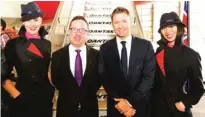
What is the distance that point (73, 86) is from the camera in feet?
8.82

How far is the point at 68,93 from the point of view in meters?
2.70

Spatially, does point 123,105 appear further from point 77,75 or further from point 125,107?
point 77,75

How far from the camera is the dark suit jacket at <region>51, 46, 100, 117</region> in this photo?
2.69 m

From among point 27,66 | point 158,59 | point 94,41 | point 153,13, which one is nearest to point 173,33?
point 158,59

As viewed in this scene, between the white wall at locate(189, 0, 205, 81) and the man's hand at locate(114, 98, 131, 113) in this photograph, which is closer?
the man's hand at locate(114, 98, 131, 113)

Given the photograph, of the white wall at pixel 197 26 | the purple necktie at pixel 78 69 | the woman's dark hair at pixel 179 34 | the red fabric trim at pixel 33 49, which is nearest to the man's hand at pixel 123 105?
the purple necktie at pixel 78 69

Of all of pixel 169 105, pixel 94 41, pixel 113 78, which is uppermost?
pixel 94 41

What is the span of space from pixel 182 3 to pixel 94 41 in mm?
1126

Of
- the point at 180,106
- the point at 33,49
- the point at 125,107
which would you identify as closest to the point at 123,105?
the point at 125,107

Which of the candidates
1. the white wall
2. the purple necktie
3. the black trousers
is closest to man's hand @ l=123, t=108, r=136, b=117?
the black trousers

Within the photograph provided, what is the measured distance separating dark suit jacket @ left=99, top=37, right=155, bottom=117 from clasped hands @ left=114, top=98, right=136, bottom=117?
36mm

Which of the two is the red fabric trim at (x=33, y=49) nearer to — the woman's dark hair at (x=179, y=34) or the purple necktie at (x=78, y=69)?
the purple necktie at (x=78, y=69)

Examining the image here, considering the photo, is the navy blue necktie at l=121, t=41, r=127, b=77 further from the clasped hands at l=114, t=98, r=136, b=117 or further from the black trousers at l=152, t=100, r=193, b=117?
the black trousers at l=152, t=100, r=193, b=117

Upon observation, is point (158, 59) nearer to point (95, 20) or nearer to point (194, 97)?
point (194, 97)
